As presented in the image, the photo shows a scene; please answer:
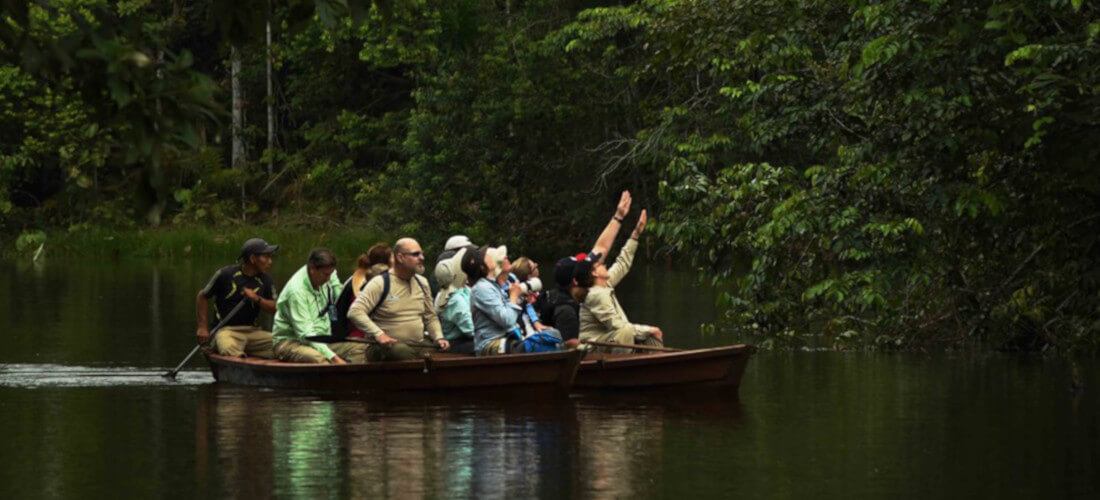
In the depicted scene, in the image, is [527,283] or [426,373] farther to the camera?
[527,283]

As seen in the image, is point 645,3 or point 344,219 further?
point 344,219

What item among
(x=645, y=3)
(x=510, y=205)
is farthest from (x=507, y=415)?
(x=510, y=205)

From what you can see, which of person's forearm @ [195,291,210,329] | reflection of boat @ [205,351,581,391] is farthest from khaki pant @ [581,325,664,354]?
person's forearm @ [195,291,210,329]

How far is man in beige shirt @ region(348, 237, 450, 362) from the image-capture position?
18.2 meters

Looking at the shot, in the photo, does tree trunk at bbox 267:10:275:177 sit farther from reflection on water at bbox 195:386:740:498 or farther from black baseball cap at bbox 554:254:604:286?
black baseball cap at bbox 554:254:604:286

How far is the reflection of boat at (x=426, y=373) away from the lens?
Answer: 58.2 feet

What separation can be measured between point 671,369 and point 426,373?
2195mm

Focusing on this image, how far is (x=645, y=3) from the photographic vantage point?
33.3 metres

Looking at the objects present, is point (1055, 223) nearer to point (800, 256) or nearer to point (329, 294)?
point (800, 256)

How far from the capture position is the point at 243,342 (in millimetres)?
19641

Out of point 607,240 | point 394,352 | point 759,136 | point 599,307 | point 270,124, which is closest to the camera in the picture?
point 394,352

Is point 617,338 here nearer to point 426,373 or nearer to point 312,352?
point 426,373

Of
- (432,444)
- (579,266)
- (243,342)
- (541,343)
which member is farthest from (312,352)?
(432,444)

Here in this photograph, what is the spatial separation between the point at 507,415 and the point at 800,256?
596cm
